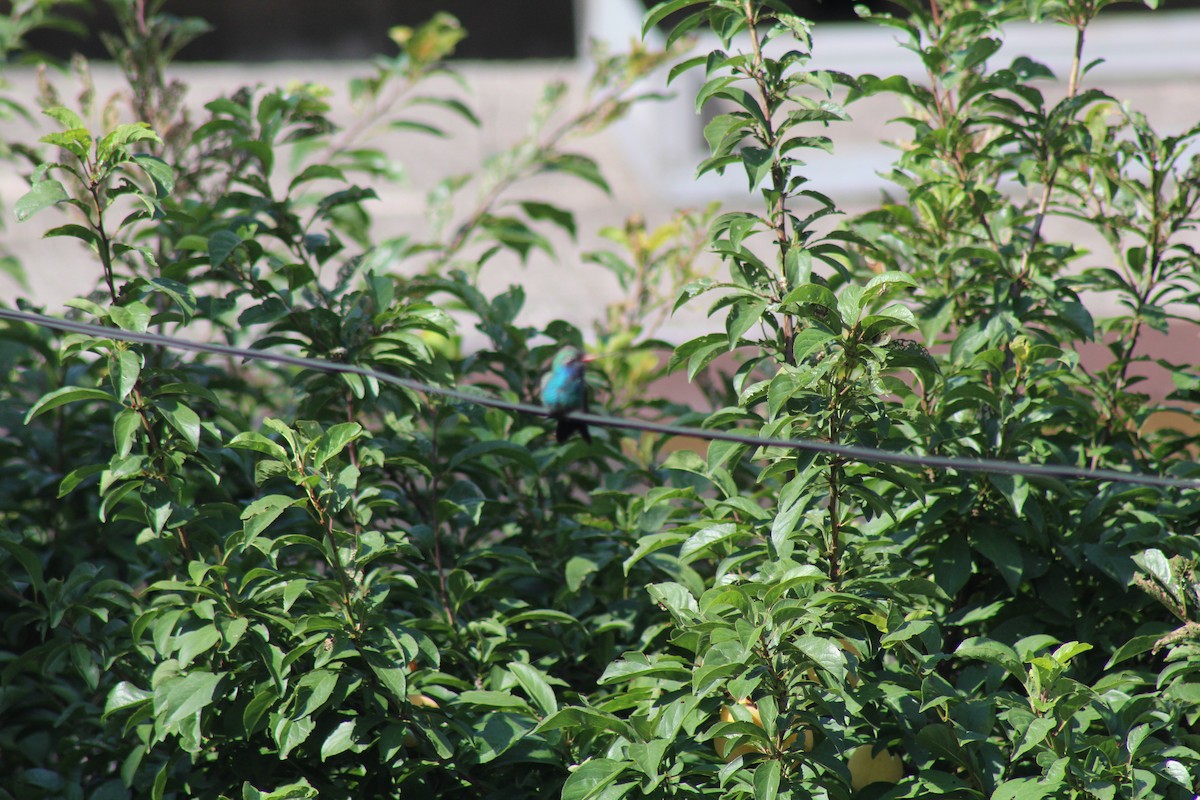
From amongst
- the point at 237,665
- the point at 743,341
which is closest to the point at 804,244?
the point at 743,341

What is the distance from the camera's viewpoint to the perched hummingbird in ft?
9.02

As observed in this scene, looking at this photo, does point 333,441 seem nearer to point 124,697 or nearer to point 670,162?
point 124,697

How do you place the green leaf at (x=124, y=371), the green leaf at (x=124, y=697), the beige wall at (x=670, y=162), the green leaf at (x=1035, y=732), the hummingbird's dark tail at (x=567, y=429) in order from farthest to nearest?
the beige wall at (x=670, y=162)
the hummingbird's dark tail at (x=567, y=429)
the green leaf at (x=124, y=697)
the green leaf at (x=124, y=371)
the green leaf at (x=1035, y=732)

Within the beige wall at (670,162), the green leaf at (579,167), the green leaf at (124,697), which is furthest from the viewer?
the beige wall at (670,162)

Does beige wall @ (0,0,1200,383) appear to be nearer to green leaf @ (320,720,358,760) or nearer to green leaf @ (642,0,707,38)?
green leaf @ (642,0,707,38)

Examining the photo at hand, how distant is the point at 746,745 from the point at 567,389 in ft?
3.08

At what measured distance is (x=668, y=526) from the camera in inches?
107

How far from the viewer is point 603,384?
312cm

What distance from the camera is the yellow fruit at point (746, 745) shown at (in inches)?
82.4

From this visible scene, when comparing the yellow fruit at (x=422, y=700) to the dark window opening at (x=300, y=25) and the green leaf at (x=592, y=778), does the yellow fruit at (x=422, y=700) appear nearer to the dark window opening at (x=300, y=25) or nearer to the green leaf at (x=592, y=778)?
the green leaf at (x=592, y=778)

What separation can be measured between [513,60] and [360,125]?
28.0ft

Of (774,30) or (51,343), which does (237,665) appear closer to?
(51,343)

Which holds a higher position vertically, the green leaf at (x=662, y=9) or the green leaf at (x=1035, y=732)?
the green leaf at (x=662, y=9)

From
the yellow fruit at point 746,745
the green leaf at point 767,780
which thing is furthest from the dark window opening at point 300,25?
the green leaf at point 767,780
